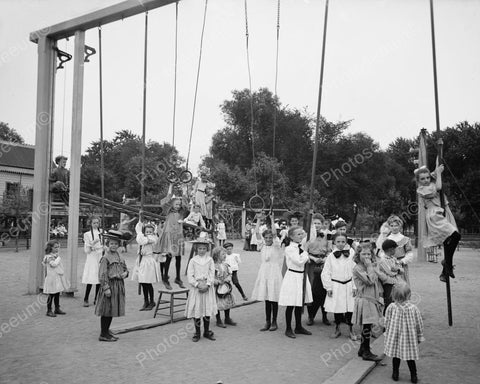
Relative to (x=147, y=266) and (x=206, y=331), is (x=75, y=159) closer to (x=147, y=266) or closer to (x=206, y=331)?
(x=147, y=266)

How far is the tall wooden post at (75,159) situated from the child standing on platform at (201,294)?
440cm

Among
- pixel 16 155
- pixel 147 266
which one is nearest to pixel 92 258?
pixel 147 266

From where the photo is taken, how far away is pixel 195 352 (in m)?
6.20

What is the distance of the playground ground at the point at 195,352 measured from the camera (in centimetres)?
518

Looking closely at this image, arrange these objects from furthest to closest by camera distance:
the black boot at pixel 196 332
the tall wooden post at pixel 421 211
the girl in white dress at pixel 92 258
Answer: the tall wooden post at pixel 421 211
the girl in white dress at pixel 92 258
the black boot at pixel 196 332

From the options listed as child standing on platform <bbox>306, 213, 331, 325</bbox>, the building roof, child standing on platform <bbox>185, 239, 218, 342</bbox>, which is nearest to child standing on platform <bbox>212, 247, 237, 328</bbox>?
child standing on platform <bbox>185, 239, 218, 342</bbox>

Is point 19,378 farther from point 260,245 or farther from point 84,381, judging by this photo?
point 260,245

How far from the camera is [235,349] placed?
6.38 meters

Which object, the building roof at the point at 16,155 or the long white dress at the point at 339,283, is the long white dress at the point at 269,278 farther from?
the building roof at the point at 16,155

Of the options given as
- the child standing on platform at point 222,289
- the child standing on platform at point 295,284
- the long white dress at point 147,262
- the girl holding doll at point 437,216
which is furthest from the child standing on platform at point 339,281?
the long white dress at point 147,262

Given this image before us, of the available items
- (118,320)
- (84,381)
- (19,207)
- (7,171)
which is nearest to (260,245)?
(118,320)

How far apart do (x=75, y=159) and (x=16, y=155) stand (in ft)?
124

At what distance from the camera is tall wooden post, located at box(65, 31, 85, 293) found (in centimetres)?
1041

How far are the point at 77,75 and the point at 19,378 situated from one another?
7522 millimetres
